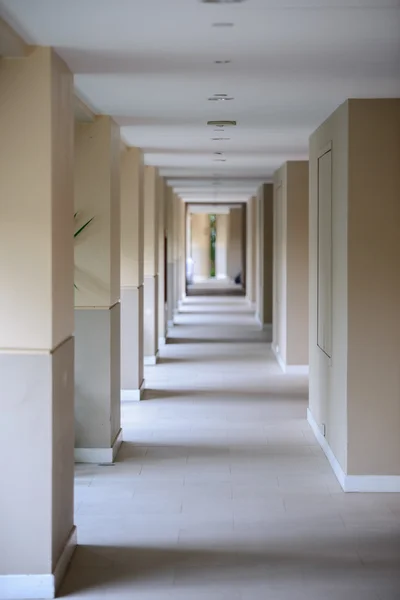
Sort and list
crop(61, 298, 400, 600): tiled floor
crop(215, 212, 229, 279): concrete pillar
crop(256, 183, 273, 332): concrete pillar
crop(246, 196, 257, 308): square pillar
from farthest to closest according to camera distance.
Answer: crop(215, 212, 229, 279): concrete pillar → crop(246, 196, 257, 308): square pillar → crop(256, 183, 273, 332): concrete pillar → crop(61, 298, 400, 600): tiled floor

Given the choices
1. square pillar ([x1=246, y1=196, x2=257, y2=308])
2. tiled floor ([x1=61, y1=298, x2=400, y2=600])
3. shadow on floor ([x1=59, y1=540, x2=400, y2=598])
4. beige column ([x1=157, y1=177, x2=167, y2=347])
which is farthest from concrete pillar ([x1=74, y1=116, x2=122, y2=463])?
square pillar ([x1=246, y1=196, x2=257, y2=308])

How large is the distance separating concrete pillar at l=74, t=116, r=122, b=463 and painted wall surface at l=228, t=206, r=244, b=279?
20.5 metres

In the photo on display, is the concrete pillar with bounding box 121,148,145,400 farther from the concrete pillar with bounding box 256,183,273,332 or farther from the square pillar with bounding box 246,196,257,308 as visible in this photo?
the square pillar with bounding box 246,196,257,308

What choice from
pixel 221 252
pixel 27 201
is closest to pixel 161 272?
pixel 27 201

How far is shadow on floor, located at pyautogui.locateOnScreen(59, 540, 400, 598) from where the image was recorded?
429 cm

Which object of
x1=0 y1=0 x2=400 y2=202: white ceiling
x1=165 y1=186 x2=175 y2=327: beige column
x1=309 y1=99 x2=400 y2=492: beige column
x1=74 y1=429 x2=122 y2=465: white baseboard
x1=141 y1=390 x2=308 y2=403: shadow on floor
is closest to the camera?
x1=0 y1=0 x2=400 y2=202: white ceiling

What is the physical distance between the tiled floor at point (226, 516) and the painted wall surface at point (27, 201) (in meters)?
1.32

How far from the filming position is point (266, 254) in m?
14.7

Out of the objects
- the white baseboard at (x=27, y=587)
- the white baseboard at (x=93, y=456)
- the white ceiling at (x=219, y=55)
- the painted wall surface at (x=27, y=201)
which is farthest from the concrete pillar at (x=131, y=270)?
the white baseboard at (x=27, y=587)

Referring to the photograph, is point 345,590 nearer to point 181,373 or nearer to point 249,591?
point 249,591

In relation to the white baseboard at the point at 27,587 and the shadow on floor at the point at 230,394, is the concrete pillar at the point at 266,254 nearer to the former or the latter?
the shadow on floor at the point at 230,394

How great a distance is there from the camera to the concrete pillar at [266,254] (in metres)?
14.7

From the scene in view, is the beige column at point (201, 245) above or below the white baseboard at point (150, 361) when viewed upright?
above

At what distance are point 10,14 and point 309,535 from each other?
321cm
